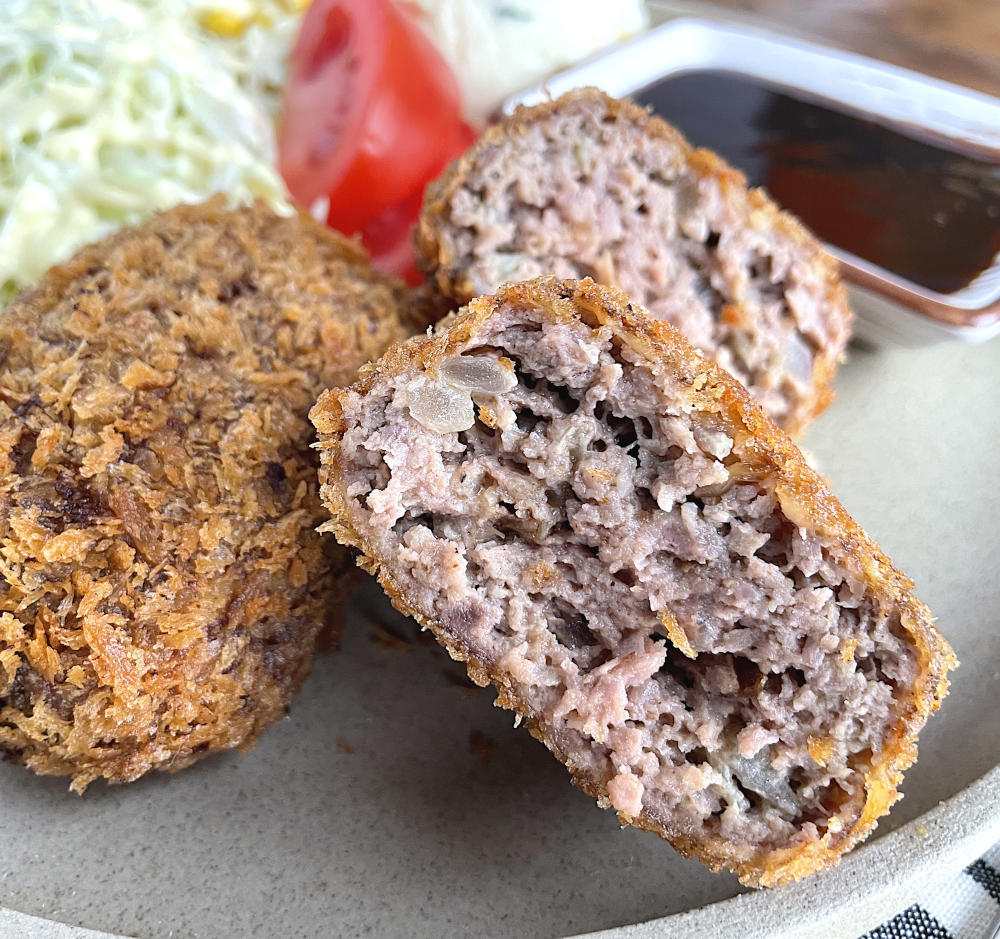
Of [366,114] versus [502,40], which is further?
[502,40]

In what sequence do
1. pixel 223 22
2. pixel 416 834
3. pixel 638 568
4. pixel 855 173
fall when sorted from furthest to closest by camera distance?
pixel 223 22 → pixel 855 173 → pixel 416 834 → pixel 638 568

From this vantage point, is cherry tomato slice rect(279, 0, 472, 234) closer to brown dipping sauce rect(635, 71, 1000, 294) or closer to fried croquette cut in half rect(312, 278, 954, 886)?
brown dipping sauce rect(635, 71, 1000, 294)

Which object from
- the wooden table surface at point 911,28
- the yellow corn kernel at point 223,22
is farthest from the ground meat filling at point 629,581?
the wooden table surface at point 911,28

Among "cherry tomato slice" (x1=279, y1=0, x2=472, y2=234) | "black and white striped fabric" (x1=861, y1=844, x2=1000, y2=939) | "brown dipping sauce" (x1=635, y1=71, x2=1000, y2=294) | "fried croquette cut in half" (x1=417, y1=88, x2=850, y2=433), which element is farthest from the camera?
"cherry tomato slice" (x1=279, y1=0, x2=472, y2=234)

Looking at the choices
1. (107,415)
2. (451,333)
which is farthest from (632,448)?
(107,415)

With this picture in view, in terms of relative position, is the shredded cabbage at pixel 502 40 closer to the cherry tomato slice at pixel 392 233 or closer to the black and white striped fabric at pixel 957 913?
the cherry tomato slice at pixel 392 233

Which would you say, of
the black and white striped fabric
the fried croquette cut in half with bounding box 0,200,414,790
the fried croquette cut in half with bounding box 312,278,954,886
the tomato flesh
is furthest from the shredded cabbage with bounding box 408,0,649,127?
the black and white striped fabric

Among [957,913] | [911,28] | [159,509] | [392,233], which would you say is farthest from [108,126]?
[911,28]

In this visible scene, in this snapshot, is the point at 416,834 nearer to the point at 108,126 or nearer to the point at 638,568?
the point at 638,568
